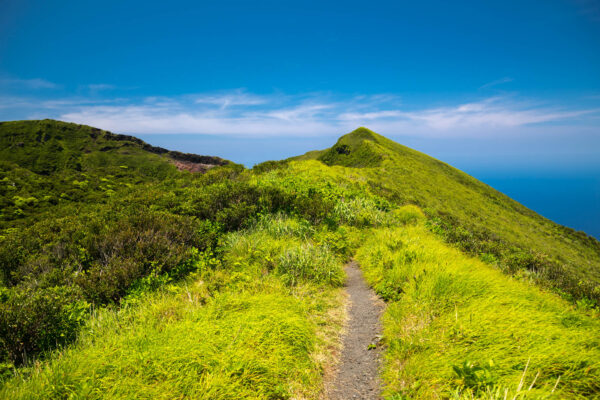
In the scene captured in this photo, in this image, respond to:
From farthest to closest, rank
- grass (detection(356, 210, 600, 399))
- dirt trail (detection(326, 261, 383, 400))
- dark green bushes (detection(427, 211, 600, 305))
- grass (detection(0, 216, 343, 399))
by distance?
dark green bushes (detection(427, 211, 600, 305)) → dirt trail (detection(326, 261, 383, 400)) → grass (detection(0, 216, 343, 399)) → grass (detection(356, 210, 600, 399))

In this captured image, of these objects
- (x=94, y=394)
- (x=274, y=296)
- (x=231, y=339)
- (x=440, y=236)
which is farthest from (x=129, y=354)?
(x=440, y=236)

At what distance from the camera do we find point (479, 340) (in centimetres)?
352

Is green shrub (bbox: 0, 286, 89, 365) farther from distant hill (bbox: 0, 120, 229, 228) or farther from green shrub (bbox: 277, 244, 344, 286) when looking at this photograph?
distant hill (bbox: 0, 120, 229, 228)

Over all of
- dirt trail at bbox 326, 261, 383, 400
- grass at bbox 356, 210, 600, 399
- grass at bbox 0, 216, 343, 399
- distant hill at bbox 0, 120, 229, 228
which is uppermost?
distant hill at bbox 0, 120, 229, 228

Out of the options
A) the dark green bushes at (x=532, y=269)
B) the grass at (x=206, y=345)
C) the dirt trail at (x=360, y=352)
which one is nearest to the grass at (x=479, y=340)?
the dirt trail at (x=360, y=352)

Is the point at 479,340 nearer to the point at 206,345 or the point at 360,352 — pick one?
the point at 360,352

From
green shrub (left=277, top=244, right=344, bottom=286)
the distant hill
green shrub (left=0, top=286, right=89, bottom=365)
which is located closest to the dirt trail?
green shrub (left=277, top=244, right=344, bottom=286)

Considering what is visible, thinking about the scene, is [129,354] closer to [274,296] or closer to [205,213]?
[274,296]

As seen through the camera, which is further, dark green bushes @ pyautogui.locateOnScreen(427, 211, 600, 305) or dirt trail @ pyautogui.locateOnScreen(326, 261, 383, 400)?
dark green bushes @ pyautogui.locateOnScreen(427, 211, 600, 305)

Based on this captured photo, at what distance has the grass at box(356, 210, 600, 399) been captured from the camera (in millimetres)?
2879

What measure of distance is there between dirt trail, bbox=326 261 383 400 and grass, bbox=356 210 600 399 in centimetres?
25

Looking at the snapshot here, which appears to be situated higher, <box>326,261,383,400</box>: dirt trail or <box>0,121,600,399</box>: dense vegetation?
<box>0,121,600,399</box>: dense vegetation

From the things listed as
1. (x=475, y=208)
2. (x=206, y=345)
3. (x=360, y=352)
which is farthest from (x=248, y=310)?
(x=475, y=208)

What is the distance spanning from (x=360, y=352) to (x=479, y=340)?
1.84m
